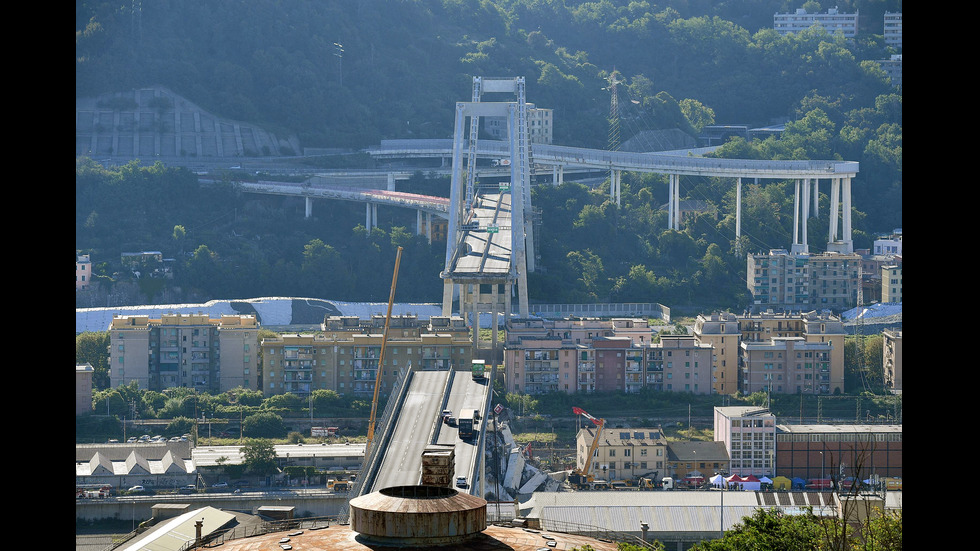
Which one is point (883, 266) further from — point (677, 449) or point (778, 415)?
point (677, 449)

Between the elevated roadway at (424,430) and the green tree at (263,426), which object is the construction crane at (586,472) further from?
the green tree at (263,426)

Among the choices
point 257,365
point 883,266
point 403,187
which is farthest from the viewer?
point 403,187

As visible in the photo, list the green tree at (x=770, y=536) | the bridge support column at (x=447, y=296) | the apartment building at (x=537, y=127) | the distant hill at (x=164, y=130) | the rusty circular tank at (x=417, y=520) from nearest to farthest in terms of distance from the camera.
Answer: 1. the rusty circular tank at (x=417, y=520)
2. the green tree at (x=770, y=536)
3. the bridge support column at (x=447, y=296)
4. the distant hill at (x=164, y=130)
5. the apartment building at (x=537, y=127)

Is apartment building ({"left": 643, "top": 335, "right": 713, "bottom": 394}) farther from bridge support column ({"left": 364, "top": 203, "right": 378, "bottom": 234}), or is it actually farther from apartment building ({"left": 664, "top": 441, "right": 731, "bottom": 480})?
bridge support column ({"left": 364, "top": 203, "right": 378, "bottom": 234})

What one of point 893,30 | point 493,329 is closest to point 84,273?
point 493,329

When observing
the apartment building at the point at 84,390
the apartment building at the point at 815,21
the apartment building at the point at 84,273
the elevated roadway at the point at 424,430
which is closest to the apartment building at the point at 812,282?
the elevated roadway at the point at 424,430
